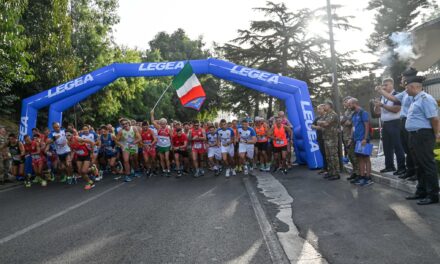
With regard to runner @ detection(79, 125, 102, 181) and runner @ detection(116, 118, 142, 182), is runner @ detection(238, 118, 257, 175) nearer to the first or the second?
runner @ detection(116, 118, 142, 182)

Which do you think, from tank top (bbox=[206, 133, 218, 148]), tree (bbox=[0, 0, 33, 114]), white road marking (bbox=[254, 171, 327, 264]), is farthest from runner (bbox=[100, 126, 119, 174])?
white road marking (bbox=[254, 171, 327, 264])

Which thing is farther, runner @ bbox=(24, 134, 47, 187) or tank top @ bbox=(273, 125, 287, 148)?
tank top @ bbox=(273, 125, 287, 148)

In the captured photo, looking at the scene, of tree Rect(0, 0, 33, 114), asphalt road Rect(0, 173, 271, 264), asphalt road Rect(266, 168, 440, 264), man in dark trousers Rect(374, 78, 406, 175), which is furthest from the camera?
tree Rect(0, 0, 33, 114)

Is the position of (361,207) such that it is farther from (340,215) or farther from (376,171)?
(376,171)

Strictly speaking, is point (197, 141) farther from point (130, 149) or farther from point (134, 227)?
point (134, 227)

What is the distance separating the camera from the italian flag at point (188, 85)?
45.5ft

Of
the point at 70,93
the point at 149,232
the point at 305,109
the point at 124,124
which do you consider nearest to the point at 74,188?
the point at 124,124

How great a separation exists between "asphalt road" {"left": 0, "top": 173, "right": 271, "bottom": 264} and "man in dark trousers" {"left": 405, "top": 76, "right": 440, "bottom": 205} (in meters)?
2.91

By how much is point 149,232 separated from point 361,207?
3.47 metres

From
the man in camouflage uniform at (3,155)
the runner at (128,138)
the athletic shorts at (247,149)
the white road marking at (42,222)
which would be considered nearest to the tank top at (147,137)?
the runner at (128,138)

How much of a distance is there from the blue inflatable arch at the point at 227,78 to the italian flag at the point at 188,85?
33 centimetres

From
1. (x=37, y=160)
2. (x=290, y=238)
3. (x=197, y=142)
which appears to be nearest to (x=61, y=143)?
(x=37, y=160)

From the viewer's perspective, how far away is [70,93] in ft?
45.1

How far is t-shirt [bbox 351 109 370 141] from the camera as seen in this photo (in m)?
8.59
